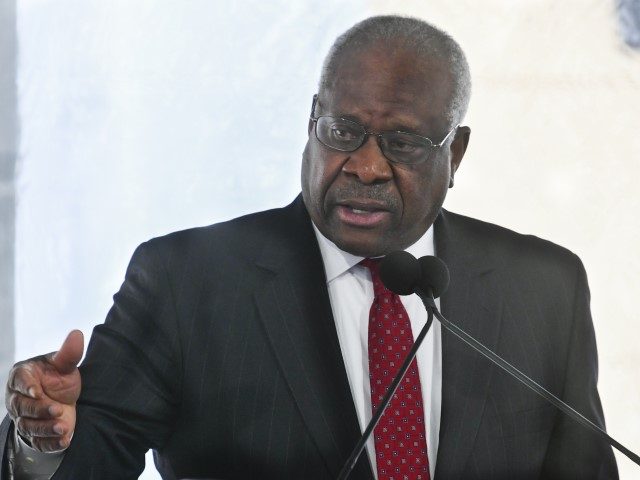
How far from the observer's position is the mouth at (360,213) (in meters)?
1.38

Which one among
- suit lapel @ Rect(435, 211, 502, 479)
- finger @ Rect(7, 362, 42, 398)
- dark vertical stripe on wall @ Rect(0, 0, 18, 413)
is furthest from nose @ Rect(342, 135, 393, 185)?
dark vertical stripe on wall @ Rect(0, 0, 18, 413)

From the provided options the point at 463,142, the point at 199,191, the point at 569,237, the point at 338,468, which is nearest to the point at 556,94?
the point at 569,237

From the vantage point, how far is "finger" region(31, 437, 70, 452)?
1078mm

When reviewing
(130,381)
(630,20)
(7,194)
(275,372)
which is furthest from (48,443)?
(630,20)

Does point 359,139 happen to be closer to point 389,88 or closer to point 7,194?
point 389,88

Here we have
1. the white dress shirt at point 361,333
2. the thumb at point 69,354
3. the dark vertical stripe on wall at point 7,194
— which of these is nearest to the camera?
the thumb at point 69,354

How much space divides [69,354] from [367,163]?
0.53 metres

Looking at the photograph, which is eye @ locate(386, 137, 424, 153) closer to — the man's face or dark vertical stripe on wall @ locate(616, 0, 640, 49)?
the man's face

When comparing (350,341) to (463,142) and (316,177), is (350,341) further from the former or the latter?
(463,142)

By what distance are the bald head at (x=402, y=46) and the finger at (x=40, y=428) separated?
64cm

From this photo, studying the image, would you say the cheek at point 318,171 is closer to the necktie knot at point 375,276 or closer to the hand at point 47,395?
the necktie knot at point 375,276

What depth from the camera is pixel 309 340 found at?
4.41ft

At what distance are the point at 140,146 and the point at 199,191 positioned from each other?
173 millimetres

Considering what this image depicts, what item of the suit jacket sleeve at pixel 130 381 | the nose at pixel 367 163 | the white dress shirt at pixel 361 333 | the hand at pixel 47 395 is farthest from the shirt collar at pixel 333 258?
the hand at pixel 47 395
